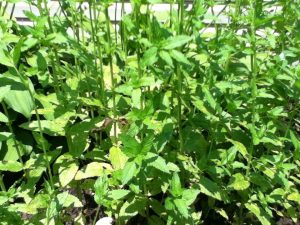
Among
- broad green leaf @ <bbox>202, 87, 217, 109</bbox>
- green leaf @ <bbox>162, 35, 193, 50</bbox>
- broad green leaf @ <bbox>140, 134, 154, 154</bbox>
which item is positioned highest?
green leaf @ <bbox>162, 35, 193, 50</bbox>

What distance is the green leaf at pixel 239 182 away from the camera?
1862mm

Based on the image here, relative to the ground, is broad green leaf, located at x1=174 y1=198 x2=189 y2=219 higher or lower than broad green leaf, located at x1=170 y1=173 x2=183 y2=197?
lower

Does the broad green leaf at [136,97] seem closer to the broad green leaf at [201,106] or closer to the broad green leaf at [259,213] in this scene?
the broad green leaf at [201,106]

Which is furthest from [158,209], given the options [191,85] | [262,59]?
[262,59]

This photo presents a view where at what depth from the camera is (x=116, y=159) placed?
179 cm

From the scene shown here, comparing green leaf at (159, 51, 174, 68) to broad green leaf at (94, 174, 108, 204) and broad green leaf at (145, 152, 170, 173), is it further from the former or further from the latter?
broad green leaf at (94, 174, 108, 204)

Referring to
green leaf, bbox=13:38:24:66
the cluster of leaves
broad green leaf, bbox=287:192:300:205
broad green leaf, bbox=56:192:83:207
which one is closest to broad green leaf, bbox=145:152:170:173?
the cluster of leaves

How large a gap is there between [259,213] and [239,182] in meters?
0.16

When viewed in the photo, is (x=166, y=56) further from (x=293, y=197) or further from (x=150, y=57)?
(x=293, y=197)

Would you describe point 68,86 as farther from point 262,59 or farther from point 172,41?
point 262,59

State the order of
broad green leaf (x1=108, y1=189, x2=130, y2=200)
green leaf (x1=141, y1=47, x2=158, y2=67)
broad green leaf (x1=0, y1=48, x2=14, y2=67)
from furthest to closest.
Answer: broad green leaf (x1=108, y1=189, x2=130, y2=200)
broad green leaf (x1=0, y1=48, x2=14, y2=67)
green leaf (x1=141, y1=47, x2=158, y2=67)

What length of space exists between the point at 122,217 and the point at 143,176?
0.30 m

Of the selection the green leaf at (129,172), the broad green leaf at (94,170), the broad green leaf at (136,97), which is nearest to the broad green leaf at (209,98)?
the broad green leaf at (136,97)

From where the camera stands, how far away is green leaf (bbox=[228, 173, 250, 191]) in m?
1.86
